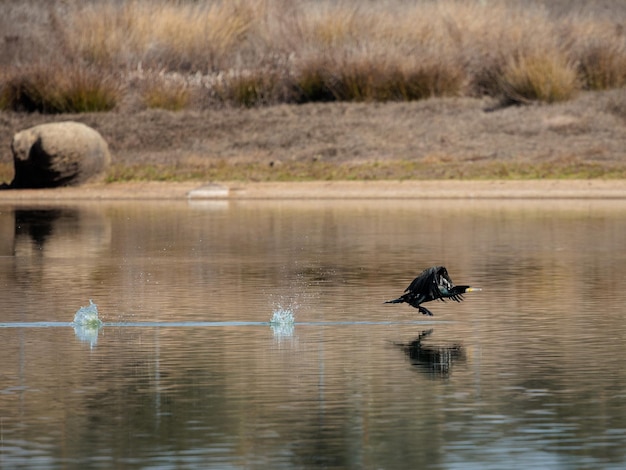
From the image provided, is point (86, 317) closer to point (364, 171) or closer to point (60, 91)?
point (364, 171)

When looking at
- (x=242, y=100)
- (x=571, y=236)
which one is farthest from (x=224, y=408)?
(x=242, y=100)

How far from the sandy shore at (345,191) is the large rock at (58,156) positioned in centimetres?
34

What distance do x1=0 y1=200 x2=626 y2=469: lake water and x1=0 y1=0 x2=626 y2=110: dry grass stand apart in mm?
16089

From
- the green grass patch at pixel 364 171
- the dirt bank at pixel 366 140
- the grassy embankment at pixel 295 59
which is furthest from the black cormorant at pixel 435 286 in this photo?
the grassy embankment at pixel 295 59

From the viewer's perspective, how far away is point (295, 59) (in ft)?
137

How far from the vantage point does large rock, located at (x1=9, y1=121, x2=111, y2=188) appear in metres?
33.5

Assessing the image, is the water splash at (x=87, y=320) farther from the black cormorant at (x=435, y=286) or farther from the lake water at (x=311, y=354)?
the black cormorant at (x=435, y=286)

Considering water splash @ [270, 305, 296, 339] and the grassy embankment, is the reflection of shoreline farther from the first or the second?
water splash @ [270, 305, 296, 339]

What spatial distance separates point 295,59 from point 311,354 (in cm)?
2961

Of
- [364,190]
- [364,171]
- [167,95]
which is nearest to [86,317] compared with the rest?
[364,190]

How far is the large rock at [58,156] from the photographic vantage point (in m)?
33.5

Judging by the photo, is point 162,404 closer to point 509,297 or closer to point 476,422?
point 476,422

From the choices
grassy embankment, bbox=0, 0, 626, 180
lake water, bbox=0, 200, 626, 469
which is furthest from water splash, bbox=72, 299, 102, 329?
grassy embankment, bbox=0, 0, 626, 180

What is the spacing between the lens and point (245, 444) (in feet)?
30.0
